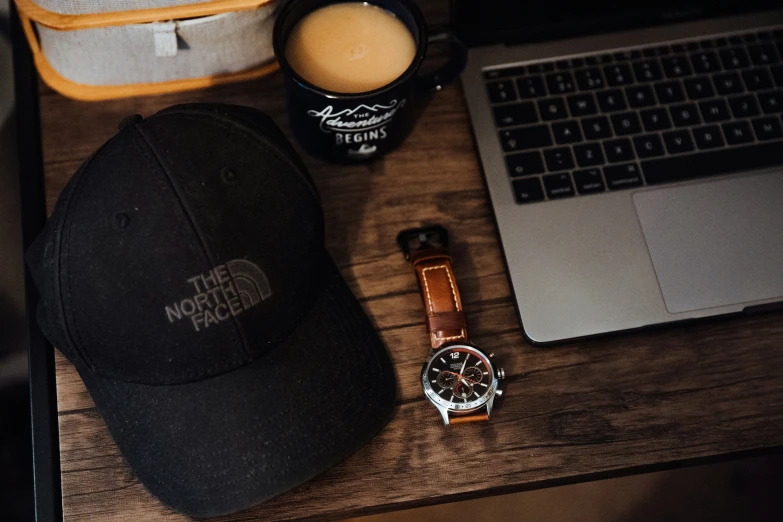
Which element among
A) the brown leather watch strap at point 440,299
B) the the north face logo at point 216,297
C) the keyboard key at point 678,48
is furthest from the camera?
the keyboard key at point 678,48

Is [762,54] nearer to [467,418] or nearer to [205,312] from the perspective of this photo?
[467,418]

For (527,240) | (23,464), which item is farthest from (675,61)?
(23,464)

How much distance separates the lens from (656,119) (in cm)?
70

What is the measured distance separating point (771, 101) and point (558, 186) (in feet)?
0.82

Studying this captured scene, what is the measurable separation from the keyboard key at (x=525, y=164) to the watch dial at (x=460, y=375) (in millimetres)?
189

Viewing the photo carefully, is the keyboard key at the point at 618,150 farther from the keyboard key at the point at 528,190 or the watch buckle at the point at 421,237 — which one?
the watch buckle at the point at 421,237

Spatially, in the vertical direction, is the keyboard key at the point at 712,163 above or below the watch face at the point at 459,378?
above

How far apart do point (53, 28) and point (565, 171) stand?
49cm

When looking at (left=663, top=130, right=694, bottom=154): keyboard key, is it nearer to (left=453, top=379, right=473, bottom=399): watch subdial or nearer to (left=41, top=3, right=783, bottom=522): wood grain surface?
(left=41, top=3, right=783, bottom=522): wood grain surface

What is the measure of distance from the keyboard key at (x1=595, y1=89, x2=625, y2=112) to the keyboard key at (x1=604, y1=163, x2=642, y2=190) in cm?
6

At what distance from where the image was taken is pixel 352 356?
0.61 m

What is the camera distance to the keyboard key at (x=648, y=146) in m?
0.69

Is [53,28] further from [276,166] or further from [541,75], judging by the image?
[541,75]

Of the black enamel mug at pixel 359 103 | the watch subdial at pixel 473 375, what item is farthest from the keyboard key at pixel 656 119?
the watch subdial at pixel 473 375
